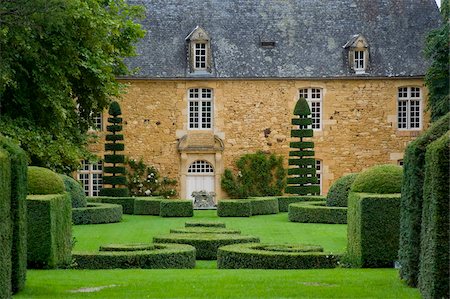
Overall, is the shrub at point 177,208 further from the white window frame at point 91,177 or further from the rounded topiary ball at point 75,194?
the white window frame at point 91,177

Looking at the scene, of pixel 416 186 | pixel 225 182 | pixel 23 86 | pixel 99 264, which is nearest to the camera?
pixel 416 186

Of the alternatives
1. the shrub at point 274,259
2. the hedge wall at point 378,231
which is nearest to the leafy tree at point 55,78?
the shrub at point 274,259

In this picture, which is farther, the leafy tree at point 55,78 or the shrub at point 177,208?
the shrub at point 177,208

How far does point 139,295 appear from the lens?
42.4 ft

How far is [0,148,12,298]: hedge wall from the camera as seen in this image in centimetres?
1225

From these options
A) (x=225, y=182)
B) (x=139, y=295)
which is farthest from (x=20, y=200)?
(x=225, y=182)

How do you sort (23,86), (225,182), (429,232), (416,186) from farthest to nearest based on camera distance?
(225,182) < (23,86) < (416,186) < (429,232)

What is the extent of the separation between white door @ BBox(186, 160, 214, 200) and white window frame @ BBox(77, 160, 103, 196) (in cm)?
318

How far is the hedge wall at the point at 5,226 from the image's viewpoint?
40.2 feet

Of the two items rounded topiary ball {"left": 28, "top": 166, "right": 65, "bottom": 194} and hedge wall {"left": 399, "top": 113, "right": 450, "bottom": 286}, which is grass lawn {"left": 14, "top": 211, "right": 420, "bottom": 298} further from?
rounded topiary ball {"left": 28, "top": 166, "right": 65, "bottom": 194}

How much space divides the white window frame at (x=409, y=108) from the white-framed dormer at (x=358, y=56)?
1.55 m

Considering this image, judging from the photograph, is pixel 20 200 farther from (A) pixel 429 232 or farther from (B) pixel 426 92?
(B) pixel 426 92

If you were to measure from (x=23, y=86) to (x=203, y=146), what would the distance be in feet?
47.1

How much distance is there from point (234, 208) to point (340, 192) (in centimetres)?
378
